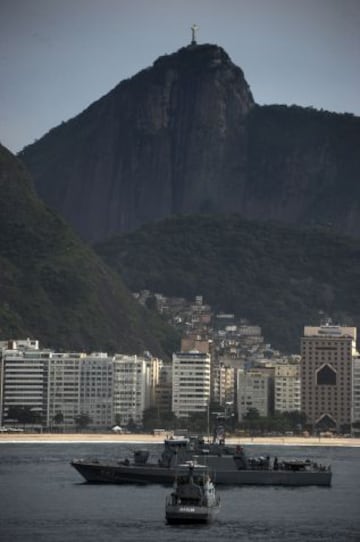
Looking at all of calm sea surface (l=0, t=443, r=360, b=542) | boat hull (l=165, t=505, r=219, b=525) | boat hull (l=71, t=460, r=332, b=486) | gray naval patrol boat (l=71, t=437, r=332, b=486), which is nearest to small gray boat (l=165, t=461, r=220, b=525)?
boat hull (l=165, t=505, r=219, b=525)

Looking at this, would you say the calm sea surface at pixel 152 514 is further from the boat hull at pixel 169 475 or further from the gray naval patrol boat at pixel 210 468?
the gray naval patrol boat at pixel 210 468

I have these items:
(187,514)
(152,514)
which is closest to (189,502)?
(187,514)

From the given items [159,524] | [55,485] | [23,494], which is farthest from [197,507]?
[55,485]

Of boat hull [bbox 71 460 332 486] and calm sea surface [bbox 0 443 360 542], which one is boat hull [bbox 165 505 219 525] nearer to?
calm sea surface [bbox 0 443 360 542]

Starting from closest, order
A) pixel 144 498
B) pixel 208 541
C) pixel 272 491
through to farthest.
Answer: pixel 208 541 < pixel 144 498 < pixel 272 491

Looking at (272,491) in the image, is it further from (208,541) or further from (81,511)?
(208,541)

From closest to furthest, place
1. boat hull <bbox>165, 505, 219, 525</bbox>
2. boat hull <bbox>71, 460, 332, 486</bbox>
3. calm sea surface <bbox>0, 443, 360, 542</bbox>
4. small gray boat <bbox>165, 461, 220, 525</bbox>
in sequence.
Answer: calm sea surface <bbox>0, 443, 360, 542</bbox> < small gray boat <bbox>165, 461, 220, 525</bbox> < boat hull <bbox>165, 505, 219, 525</bbox> < boat hull <bbox>71, 460, 332, 486</bbox>

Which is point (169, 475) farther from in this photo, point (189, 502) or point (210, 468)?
point (189, 502)
